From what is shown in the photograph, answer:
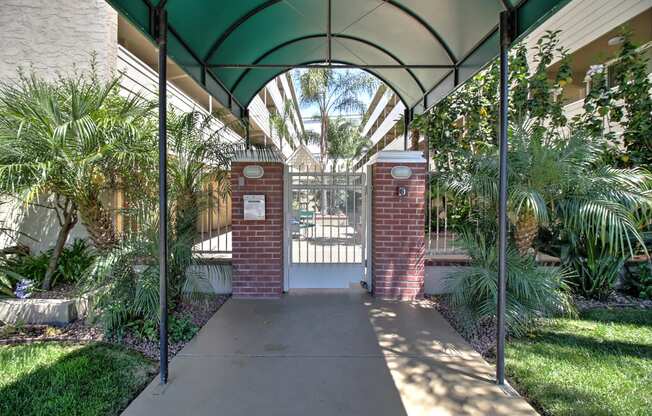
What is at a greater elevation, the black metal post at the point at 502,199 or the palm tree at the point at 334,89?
the palm tree at the point at 334,89

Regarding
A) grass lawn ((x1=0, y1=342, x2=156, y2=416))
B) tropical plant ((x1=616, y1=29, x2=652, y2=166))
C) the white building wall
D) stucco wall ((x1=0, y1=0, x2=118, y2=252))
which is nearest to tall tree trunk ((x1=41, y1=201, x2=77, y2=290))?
grass lawn ((x1=0, y1=342, x2=156, y2=416))

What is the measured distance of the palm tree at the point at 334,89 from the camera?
69.3ft

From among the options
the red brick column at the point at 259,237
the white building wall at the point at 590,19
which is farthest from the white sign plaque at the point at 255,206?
the white building wall at the point at 590,19

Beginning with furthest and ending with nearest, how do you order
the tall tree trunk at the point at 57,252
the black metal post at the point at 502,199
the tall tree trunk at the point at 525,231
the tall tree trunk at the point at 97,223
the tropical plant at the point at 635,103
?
the tropical plant at the point at 635,103
the tall tree trunk at the point at 57,252
the tall tree trunk at the point at 525,231
the tall tree trunk at the point at 97,223
the black metal post at the point at 502,199

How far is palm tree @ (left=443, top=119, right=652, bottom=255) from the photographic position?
4.55 metres

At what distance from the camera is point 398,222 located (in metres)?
5.76

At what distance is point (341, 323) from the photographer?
4.71 meters

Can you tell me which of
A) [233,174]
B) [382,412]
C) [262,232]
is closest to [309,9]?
[233,174]

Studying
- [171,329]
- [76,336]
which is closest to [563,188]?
[171,329]

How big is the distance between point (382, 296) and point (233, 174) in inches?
123

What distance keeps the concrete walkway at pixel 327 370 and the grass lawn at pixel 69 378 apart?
0.23 meters

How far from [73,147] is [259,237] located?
2743 millimetres

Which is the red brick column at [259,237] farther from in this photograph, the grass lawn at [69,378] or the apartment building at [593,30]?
the apartment building at [593,30]

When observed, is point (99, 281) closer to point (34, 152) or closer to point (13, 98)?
point (34, 152)
